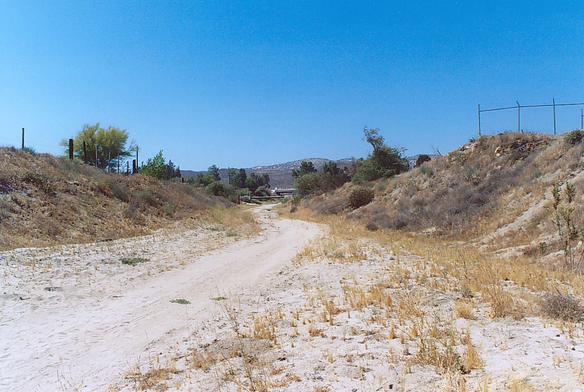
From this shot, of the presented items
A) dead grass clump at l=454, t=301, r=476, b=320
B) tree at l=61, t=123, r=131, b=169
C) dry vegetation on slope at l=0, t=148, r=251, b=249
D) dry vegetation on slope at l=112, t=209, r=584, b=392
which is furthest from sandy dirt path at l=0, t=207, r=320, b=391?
tree at l=61, t=123, r=131, b=169

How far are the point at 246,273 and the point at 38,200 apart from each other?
1523 centimetres

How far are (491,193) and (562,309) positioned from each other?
18.3m

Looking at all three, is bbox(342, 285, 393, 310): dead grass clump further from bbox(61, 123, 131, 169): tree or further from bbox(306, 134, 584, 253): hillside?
bbox(61, 123, 131, 169): tree

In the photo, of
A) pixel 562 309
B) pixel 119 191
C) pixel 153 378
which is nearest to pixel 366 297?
pixel 562 309

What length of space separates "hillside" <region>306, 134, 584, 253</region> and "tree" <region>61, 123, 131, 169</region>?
36.2m

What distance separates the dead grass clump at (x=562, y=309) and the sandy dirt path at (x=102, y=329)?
5710mm

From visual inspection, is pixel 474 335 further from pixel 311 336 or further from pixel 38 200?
pixel 38 200

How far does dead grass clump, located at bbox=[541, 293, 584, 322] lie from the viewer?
6.68m

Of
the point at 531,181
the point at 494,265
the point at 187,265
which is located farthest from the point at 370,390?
the point at 531,181

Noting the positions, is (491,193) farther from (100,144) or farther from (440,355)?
(100,144)

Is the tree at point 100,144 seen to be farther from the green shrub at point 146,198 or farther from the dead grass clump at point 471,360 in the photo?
the dead grass clump at point 471,360

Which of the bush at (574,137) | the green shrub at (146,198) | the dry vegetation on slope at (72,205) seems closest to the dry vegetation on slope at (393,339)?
the dry vegetation on slope at (72,205)

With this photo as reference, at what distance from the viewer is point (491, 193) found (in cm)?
2398

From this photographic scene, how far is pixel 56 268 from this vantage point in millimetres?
13109
